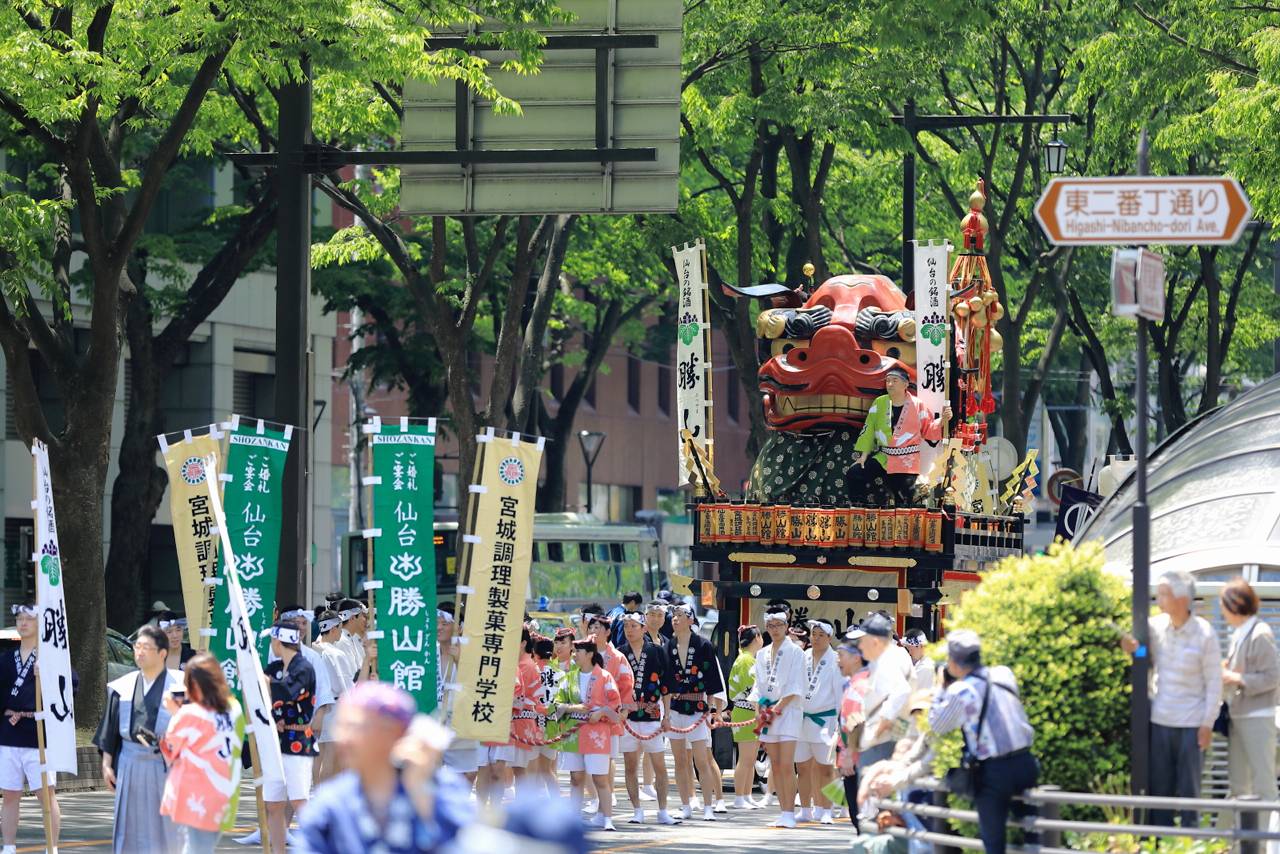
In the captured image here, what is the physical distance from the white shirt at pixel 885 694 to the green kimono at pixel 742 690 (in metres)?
6.78

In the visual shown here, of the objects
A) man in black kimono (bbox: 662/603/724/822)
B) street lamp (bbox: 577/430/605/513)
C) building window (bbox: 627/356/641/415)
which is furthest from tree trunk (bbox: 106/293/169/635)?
building window (bbox: 627/356/641/415)

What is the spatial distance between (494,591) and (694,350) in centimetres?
918

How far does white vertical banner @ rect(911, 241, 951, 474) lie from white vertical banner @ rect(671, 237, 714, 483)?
91.1 inches

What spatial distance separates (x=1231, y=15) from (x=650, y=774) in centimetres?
1015

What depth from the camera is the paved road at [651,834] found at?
1620 cm

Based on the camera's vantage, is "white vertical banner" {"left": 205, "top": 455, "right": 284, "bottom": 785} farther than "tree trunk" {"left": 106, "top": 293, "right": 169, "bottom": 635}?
No

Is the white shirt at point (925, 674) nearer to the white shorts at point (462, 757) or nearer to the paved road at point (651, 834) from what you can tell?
the paved road at point (651, 834)

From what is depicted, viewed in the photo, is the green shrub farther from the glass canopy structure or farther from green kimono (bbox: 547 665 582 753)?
green kimono (bbox: 547 665 582 753)

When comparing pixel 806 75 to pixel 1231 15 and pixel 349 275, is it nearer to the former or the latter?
pixel 1231 15

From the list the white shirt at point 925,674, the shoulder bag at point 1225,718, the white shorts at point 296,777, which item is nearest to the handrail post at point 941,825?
the shoulder bag at point 1225,718

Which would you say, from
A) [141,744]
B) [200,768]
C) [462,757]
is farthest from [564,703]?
[200,768]

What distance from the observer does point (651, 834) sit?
17688 mm

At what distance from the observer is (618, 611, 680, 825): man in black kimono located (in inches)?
744

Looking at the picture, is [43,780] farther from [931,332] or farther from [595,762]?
[931,332]
